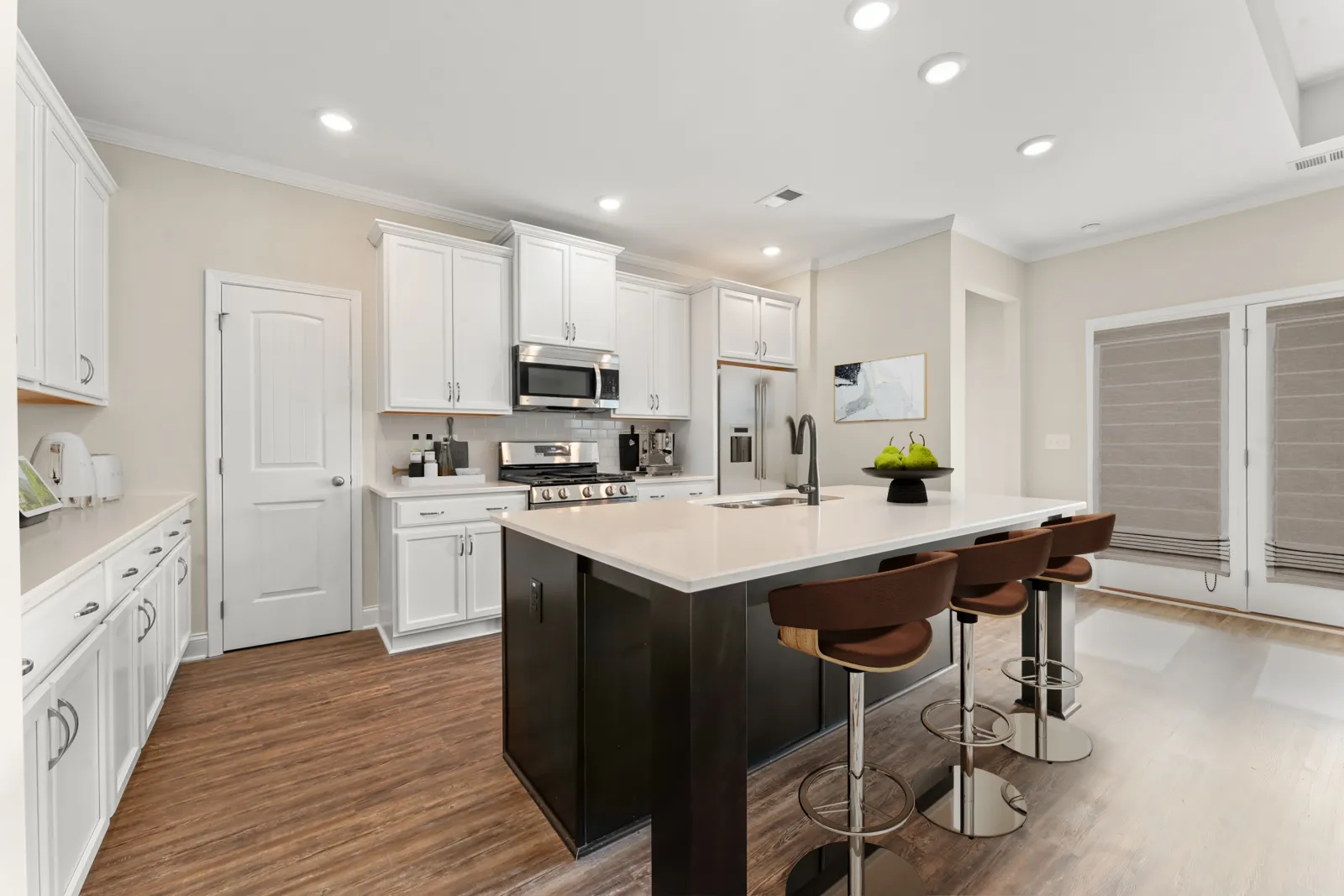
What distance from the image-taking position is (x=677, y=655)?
4.05 ft

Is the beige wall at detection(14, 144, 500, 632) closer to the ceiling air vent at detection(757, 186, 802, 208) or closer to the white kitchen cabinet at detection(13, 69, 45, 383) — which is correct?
the white kitchen cabinet at detection(13, 69, 45, 383)

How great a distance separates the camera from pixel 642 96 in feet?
8.73

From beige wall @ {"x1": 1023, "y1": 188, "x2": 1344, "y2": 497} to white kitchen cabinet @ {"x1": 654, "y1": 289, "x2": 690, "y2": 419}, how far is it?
2900 mm

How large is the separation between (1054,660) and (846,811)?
1.26 metres

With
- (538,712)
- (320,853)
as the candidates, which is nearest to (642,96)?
(538,712)

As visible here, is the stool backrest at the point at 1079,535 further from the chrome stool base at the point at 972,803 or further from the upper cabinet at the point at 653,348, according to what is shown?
the upper cabinet at the point at 653,348

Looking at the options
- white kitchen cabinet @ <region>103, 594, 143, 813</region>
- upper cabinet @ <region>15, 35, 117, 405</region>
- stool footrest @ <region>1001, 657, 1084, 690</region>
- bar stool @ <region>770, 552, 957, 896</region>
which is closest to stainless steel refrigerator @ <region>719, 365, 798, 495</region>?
stool footrest @ <region>1001, 657, 1084, 690</region>

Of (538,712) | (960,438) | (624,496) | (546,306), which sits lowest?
(538,712)

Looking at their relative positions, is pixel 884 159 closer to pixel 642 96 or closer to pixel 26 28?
pixel 642 96

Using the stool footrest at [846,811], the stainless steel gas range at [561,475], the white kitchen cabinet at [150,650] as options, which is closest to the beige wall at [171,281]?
the white kitchen cabinet at [150,650]

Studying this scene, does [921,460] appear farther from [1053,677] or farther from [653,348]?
[653,348]

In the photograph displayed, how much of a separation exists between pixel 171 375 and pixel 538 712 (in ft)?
9.40

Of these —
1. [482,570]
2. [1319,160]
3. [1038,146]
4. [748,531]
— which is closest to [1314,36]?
[1319,160]

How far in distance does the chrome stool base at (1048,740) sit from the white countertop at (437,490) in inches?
108
